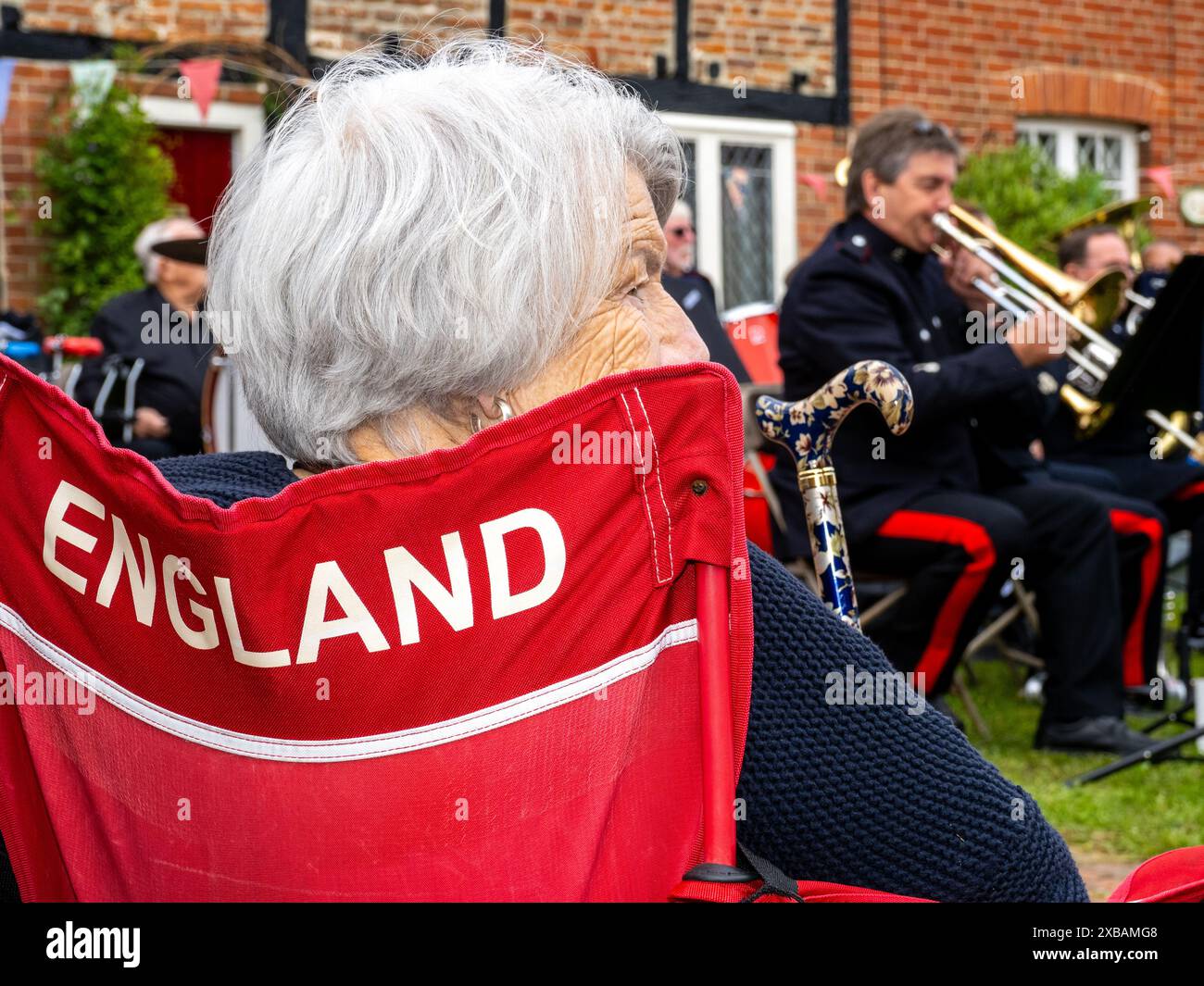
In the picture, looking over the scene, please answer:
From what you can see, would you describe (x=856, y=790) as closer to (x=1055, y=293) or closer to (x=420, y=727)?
(x=420, y=727)

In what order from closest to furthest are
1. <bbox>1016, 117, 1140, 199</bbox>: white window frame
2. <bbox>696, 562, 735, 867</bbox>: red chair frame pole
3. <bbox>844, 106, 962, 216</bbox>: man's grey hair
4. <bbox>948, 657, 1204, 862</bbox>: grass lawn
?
1. <bbox>696, 562, 735, 867</bbox>: red chair frame pole
2. <bbox>948, 657, 1204, 862</bbox>: grass lawn
3. <bbox>844, 106, 962, 216</bbox>: man's grey hair
4. <bbox>1016, 117, 1140, 199</bbox>: white window frame

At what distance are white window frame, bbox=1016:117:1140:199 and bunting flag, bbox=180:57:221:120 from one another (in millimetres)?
6128

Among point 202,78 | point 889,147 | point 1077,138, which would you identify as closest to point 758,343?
point 889,147

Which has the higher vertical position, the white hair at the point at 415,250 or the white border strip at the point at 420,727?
the white hair at the point at 415,250

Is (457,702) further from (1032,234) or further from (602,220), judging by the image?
(1032,234)

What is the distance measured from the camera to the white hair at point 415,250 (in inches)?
53.4

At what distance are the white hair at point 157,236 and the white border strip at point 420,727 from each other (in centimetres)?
637

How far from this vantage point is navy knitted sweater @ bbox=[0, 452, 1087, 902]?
1278 mm

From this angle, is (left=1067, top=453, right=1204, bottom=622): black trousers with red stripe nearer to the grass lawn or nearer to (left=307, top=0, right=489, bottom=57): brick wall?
the grass lawn

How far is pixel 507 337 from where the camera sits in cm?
138

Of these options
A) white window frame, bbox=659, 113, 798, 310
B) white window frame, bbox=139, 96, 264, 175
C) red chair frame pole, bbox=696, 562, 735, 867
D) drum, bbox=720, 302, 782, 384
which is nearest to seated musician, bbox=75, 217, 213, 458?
white window frame, bbox=139, 96, 264, 175

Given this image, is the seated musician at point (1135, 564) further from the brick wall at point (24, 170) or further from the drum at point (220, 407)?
the brick wall at point (24, 170)

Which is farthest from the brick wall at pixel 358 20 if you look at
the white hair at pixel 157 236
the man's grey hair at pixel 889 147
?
the man's grey hair at pixel 889 147

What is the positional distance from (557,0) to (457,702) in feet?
30.4
